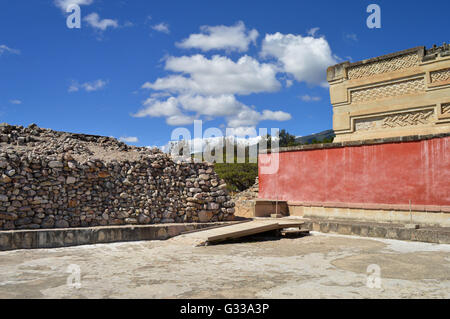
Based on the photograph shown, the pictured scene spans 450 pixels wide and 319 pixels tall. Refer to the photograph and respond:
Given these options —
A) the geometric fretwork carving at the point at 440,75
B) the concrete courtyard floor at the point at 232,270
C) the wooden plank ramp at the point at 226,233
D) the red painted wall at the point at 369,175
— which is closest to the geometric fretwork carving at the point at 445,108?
the geometric fretwork carving at the point at 440,75

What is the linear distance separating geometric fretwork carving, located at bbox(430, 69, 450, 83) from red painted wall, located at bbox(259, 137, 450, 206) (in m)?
3.02

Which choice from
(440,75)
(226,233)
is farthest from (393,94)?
(226,233)

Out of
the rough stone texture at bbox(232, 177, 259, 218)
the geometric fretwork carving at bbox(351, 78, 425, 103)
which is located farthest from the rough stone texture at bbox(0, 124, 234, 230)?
the geometric fretwork carving at bbox(351, 78, 425, 103)

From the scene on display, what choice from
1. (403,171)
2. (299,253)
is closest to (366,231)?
(403,171)

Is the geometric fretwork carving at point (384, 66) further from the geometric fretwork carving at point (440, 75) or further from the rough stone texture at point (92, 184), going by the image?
the rough stone texture at point (92, 184)

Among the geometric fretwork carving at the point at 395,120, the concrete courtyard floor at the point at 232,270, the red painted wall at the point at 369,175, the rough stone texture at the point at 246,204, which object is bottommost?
the concrete courtyard floor at the point at 232,270

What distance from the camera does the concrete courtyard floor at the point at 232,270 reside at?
4773 millimetres

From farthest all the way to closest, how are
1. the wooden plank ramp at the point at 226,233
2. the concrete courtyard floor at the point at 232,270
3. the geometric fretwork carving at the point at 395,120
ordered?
the geometric fretwork carving at the point at 395,120 → the wooden plank ramp at the point at 226,233 → the concrete courtyard floor at the point at 232,270

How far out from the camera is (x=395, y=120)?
13203 mm

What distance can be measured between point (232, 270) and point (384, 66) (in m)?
10.5

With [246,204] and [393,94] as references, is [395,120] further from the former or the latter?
[246,204]

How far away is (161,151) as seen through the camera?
12.6 metres

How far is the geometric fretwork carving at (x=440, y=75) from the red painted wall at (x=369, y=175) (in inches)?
119
